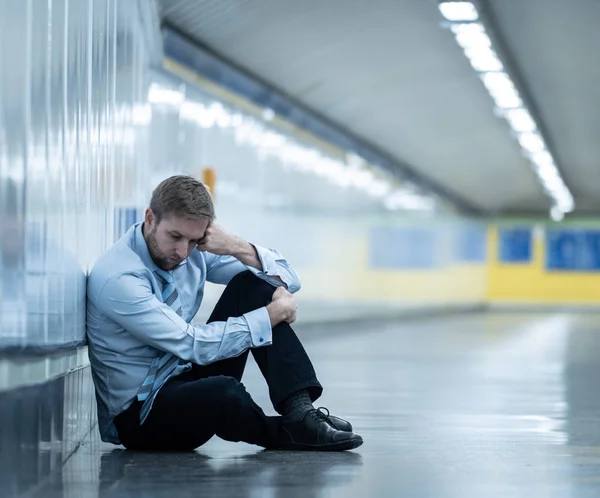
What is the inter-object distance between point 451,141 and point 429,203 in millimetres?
10861

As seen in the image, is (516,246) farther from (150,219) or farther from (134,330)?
(134,330)

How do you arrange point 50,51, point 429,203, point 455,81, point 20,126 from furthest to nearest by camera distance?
point 429,203, point 455,81, point 50,51, point 20,126

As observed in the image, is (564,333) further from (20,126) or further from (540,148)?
(20,126)

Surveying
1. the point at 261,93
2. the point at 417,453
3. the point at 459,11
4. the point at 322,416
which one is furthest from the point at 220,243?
the point at 261,93

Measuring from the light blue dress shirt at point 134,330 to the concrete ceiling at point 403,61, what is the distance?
287 inches

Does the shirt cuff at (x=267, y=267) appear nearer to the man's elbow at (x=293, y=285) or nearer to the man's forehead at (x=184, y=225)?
the man's elbow at (x=293, y=285)

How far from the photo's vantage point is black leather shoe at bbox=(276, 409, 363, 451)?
16.7 feet

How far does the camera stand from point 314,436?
16.8 feet

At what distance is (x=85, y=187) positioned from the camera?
221 inches

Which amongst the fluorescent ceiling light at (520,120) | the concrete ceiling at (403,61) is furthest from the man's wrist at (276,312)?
the fluorescent ceiling light at (520,120)

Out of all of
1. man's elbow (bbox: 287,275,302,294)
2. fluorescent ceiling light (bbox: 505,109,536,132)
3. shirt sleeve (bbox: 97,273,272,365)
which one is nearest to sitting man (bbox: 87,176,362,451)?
shirt sleeve (bbox: 97,273,272,365)

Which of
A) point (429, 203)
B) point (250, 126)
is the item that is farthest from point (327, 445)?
point (429, 203)

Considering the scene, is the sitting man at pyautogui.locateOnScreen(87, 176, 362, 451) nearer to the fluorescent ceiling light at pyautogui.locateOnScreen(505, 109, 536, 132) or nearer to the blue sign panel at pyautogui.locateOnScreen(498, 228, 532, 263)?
the fluorescent ceiling light at pyautogui.locateOnScreen(505, 109, 536, 132)

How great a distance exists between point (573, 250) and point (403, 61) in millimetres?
33354
